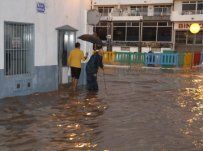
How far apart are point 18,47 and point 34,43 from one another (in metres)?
0.72

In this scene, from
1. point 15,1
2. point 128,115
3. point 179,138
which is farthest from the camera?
point 15,1

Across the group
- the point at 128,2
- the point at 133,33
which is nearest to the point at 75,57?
the point at 133,33

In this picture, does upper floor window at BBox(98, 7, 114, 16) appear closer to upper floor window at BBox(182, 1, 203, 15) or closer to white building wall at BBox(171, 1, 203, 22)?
white building wall at BBox(171, 1, 203, 22)

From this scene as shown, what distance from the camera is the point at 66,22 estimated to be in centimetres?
1628

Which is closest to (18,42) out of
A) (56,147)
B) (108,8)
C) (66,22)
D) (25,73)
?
(25,73)

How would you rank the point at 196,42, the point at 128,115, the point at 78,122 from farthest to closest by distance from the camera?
the point at 196,42
the point at 128,115
the point at 78,122

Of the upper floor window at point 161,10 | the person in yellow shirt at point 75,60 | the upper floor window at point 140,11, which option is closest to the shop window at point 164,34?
the upper floor window at point 161,10

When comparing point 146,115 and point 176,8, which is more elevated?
point 176,8

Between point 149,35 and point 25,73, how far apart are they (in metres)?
44.1

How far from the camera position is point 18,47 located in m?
13.7

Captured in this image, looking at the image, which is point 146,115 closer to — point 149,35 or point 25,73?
point 25,73

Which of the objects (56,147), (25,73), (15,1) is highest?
(15,1)

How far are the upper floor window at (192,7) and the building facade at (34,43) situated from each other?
3915cm

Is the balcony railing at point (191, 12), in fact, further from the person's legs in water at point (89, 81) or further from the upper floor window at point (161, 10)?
the person's legs in water at point (89, 81)
